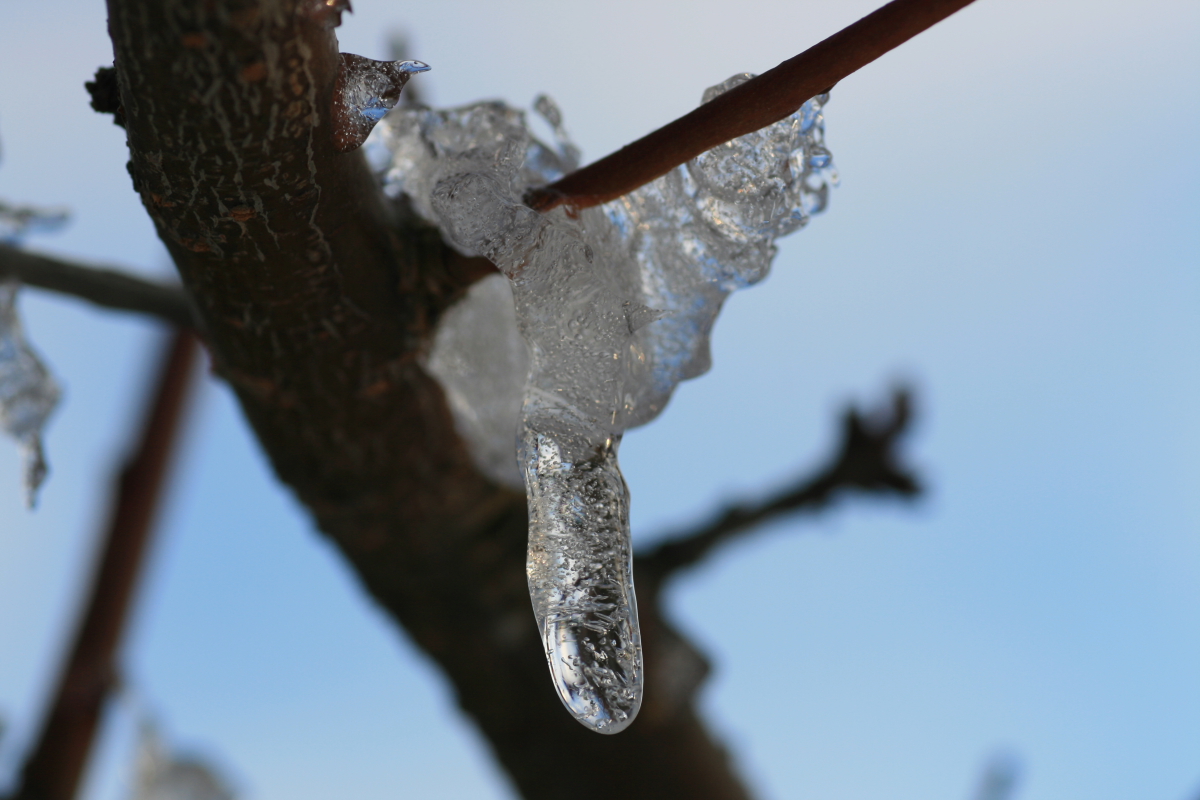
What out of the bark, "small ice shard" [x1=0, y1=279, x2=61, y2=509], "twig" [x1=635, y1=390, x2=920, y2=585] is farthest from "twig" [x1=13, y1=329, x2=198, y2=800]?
"twig" [x1=635, y1=390, x2=920, y2=585]

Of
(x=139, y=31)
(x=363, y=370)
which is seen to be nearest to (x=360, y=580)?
(x=363, y=370)

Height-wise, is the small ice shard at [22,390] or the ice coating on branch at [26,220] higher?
the ice coating on branch at [26,220]

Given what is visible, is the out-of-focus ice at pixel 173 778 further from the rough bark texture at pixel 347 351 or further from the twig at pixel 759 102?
the twig at pixel 759 102

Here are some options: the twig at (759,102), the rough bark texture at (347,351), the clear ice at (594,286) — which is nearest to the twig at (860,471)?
the rough bark texture at (347,351)

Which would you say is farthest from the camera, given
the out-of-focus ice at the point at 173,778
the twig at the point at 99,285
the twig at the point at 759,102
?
the out-of-focus ice at the point at 173,778

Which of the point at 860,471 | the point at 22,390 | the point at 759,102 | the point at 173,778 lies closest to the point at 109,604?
the point at 173,778

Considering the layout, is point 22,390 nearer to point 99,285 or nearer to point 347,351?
point 99,285

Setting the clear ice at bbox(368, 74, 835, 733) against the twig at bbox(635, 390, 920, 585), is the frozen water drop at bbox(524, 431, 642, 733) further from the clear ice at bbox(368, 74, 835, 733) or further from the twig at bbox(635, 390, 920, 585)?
the twig at bbox(635, 390, 920, 585)
